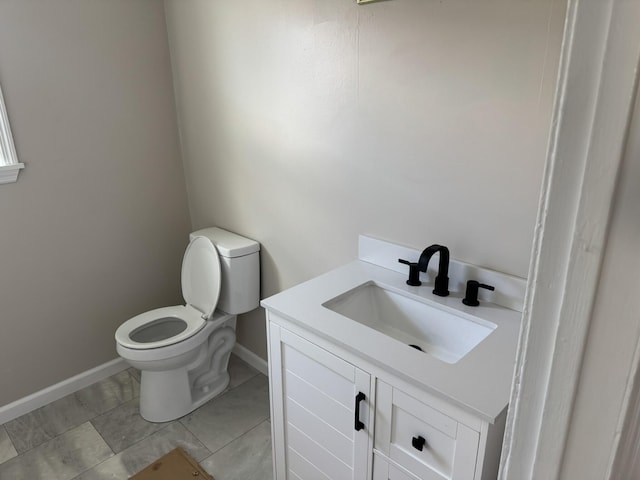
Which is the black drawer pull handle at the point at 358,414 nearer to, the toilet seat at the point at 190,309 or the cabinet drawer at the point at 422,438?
the cabinet drawer at the point at 422,438

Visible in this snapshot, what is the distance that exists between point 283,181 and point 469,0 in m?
1.04

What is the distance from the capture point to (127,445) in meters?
2.04

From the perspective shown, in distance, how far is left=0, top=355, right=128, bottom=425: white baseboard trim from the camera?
220 centimetres

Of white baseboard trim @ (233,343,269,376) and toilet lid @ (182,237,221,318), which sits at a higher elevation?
toilet lid @ (182,237,221,318)

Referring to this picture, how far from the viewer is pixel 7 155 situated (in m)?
1.98

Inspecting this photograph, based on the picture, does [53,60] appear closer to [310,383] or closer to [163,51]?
[163,51]

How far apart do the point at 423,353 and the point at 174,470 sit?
1.33 meters

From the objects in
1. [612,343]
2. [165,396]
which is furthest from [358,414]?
[165,396]

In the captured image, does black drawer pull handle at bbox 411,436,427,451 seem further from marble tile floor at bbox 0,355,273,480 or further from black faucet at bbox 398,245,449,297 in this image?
marble tile floor at bbox 0,355,273,480

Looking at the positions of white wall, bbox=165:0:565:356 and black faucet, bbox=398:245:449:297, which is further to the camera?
black faucet, bbox=398:245:449:297

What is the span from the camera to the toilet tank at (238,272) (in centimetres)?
217

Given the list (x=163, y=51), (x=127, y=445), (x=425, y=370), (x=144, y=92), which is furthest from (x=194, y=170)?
(x=425, y=370)

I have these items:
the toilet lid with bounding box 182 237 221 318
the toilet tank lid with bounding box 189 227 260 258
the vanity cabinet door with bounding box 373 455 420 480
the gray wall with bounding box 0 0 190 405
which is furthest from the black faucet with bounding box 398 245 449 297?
the gray wall with bounding box 0 0 190 405

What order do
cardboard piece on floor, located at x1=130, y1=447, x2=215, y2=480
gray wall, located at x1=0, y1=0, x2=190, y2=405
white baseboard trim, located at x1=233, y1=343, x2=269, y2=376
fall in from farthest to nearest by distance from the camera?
white baseboard trim, located at x1=233, y1=343, x2=269, y2=376
gray wall, located at x1=0, y1=0, x2=190, y2=405
cardboard piece on floor, located at x1=130, y1=447, x2=215, y2=480
